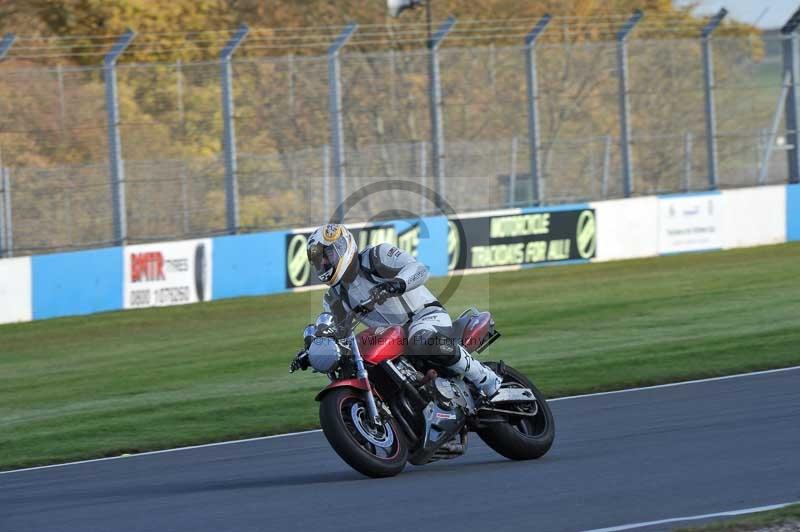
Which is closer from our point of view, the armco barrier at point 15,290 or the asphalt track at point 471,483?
the asphalt track at point 471,483

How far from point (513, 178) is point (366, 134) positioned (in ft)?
9.25

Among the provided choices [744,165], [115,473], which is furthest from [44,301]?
[744,165]

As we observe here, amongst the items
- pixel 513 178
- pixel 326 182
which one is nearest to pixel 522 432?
pixel 326 182

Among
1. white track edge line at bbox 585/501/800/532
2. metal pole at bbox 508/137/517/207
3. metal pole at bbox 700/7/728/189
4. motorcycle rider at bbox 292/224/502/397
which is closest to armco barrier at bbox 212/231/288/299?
metal pole at bbox 508/137/517/207

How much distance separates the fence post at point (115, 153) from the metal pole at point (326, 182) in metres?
3.55

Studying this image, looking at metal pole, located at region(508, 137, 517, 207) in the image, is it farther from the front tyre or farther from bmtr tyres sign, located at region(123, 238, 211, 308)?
the front tyre

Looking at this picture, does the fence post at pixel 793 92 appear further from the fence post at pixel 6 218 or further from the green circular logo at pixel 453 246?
the fence post at pixel 6 218

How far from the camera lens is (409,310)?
909 centimetres

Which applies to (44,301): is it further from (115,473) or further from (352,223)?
(115,473)

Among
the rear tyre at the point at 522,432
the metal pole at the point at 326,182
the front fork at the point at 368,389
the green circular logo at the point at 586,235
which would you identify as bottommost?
the rear tyre at the point at 522,432

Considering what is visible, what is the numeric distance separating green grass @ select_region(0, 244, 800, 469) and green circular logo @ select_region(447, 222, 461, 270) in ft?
1.78

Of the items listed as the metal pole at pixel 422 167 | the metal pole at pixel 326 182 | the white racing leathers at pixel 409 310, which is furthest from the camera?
the metal pole at pixel 422 167

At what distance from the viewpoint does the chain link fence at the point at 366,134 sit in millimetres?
21703

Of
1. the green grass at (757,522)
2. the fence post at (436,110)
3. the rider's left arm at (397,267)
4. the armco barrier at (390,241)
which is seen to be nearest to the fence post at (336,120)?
the armco barrier at (390,241)
